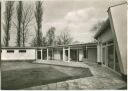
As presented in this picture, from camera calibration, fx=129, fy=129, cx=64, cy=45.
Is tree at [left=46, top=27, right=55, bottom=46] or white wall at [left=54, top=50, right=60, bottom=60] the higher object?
tree at [left=46, top=27, right=55, bottom=46]

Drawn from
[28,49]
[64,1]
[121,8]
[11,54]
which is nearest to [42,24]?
[28,49]

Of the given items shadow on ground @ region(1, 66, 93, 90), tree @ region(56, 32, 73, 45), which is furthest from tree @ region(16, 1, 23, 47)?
→ shadow on ground @ region(1, 66, 93, 90)

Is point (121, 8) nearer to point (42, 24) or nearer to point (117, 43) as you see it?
point (117, 43)

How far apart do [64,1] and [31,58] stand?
17.5 m

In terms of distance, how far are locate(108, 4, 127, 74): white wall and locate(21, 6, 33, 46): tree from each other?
79.0ft

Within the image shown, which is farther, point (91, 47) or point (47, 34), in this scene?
point (47, 34)

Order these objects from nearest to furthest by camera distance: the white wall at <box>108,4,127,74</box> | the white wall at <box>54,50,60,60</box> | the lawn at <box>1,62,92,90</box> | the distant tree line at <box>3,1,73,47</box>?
the white wall at <box>108,4,127,74</box>
the lawn at <box>1,62,92,90</box>
the white wall at <box>54,50,60,60</box>
the distant tree line at <box>3,1,73,47</box>

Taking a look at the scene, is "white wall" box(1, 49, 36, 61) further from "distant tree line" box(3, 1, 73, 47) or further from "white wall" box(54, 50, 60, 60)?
"white wall" box(54, 50, 60, 60)

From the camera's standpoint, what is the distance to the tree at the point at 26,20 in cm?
2758

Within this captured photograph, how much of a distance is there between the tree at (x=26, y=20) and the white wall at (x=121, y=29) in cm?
2409

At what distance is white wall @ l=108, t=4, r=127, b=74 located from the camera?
5.55 m

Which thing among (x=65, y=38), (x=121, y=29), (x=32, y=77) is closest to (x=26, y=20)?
(x=65, y=38)

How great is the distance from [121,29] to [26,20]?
25.5 m

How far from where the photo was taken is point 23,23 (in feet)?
90.9
